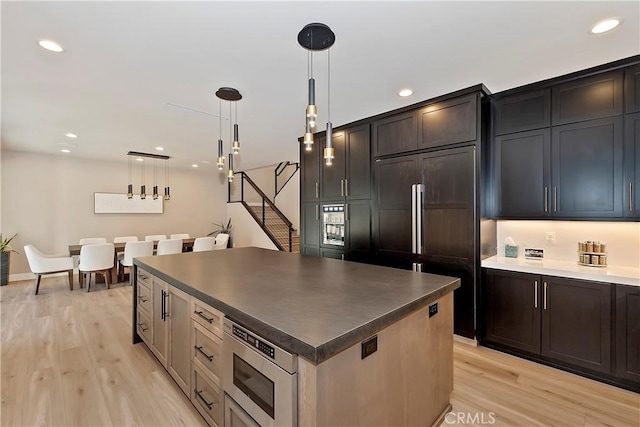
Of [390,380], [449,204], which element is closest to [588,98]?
[449,204]

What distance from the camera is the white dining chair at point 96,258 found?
498 centimetres

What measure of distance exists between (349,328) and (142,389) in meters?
2.07

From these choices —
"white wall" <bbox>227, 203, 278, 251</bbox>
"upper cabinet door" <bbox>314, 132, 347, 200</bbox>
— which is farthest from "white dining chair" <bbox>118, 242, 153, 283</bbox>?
"upper cabinet door" <bbox>314, 132, 347, 200</bbox>

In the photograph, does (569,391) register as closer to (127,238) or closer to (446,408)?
(446,408)

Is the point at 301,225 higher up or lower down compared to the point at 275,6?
lower down

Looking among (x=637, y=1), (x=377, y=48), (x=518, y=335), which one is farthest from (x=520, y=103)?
(x=518, y=335)

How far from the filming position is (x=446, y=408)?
1.91m

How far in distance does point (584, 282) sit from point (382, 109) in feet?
8.33

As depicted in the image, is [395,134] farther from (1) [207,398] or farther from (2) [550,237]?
(1) [207,398]

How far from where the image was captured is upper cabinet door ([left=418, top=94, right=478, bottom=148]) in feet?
9.29

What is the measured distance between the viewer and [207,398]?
179 centimetres

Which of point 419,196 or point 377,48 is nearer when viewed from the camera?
point 377,48

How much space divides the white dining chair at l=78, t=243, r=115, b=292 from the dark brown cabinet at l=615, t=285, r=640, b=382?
22.0 feet

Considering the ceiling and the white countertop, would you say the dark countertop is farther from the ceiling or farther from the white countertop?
the ceiling
